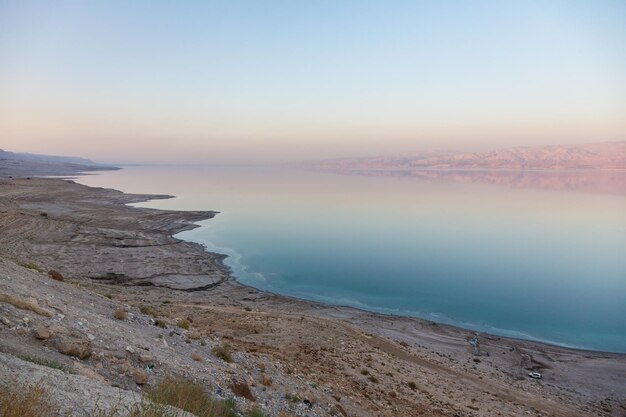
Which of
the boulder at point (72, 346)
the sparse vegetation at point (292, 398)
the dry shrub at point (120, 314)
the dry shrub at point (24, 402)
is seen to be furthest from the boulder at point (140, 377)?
the dry shrub at point (120, 314)

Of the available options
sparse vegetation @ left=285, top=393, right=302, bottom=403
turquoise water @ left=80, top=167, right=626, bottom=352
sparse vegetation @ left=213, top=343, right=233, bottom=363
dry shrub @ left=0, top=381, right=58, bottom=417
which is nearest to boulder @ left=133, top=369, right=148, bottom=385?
dry shrub @ left=0, top=381, right=58, bottom=417

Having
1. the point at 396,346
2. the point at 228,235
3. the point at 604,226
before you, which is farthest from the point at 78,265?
the point at 604,226

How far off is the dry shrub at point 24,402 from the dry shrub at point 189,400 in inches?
53.4

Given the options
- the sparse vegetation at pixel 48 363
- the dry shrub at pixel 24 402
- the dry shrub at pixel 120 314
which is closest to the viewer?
the dry shrub at pixel 24 402

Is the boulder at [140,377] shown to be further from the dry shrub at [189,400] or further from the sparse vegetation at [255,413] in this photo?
the sparse vegetation at [255,413]

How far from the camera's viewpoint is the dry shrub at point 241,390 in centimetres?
828

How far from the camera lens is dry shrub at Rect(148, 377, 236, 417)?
5.60 meters

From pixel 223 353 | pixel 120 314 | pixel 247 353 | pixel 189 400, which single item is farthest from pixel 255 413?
pixel 120 314

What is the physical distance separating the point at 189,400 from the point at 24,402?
2.42 meters

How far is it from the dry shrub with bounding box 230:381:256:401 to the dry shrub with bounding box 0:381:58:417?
447 cm

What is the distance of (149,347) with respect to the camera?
863 centimetres

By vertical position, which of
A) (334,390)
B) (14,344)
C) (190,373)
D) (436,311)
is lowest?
(436,311)

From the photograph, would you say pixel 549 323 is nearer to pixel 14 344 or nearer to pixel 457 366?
pixel 457 366

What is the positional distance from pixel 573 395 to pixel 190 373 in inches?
626
